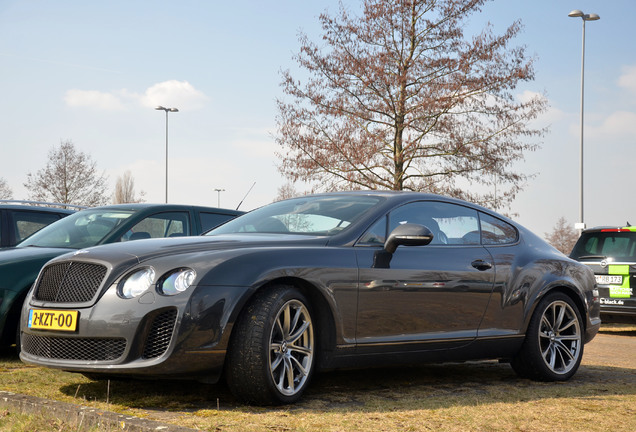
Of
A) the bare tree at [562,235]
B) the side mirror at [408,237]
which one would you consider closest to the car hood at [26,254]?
the side mirror at [408,237]

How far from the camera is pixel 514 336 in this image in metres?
6.69

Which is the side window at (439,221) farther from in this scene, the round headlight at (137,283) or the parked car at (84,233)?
the parked car at (84,233)

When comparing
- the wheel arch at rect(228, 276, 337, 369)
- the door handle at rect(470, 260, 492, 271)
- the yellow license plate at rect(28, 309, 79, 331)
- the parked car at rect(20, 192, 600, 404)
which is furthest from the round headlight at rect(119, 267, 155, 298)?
the door handle at rect(470, 260, 492, 271)

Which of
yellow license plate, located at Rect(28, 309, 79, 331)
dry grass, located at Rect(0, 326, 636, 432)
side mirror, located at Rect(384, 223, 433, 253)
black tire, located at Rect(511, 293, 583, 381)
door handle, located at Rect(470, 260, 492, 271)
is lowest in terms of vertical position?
dry grass, located at Rect(0, 326, 636, 432)

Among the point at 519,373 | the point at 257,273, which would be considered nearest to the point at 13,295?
the point at 257,273

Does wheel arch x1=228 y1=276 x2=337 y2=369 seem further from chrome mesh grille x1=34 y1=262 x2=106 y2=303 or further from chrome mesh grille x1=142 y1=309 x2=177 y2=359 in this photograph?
chrome mesh grille x1=34 y1=262 x2=106 y2=303

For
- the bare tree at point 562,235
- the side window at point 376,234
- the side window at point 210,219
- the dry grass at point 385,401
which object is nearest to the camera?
the dry grass at point 385,401

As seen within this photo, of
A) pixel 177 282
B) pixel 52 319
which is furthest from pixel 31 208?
pixel 177 282

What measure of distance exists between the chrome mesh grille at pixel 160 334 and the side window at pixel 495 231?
293 centimetres

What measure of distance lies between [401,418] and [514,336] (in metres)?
2.12

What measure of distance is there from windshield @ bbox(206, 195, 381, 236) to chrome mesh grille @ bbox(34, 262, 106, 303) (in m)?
1.40

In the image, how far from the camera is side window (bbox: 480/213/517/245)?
6.80m

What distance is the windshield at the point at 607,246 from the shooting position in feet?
41.7

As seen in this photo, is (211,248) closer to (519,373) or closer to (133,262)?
(133,262)
